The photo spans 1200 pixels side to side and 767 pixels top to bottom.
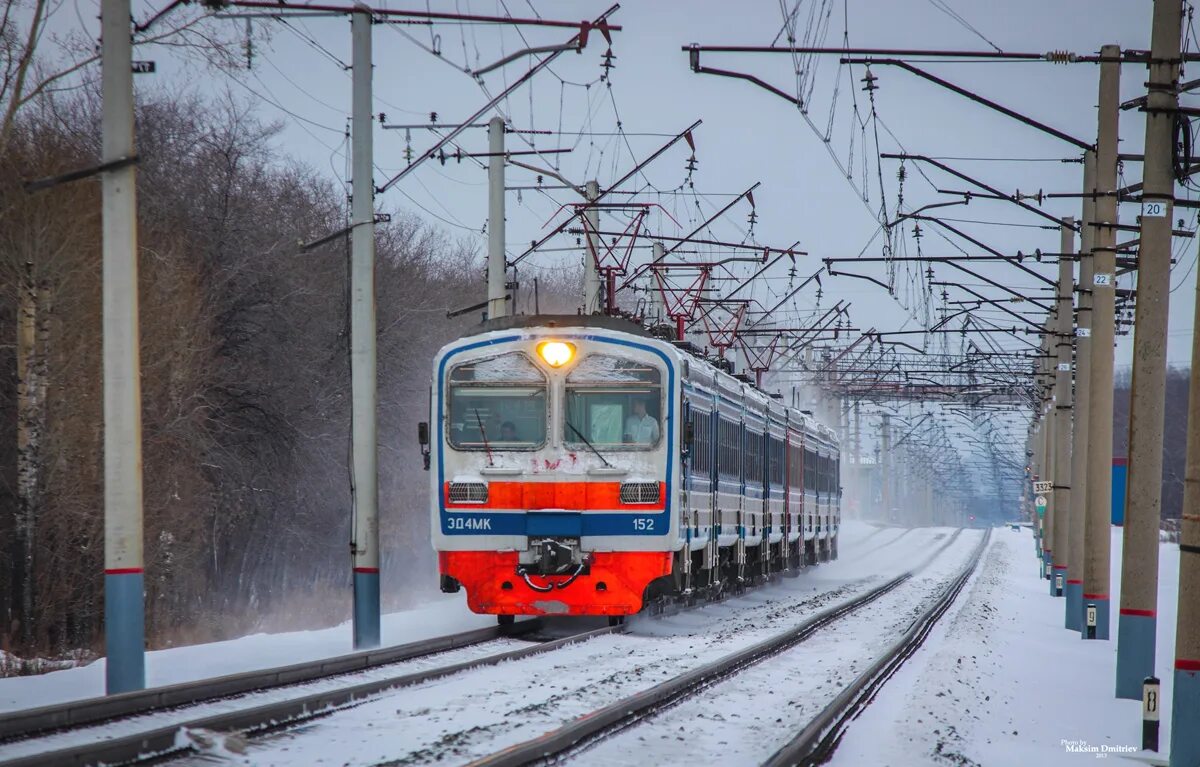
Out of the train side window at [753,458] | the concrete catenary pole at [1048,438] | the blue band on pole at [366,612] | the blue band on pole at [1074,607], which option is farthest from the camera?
the concrete catenary pole at [1048,438]

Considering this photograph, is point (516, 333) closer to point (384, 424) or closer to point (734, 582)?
point (734, 582)

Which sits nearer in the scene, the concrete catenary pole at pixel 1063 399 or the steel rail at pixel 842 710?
the steel rail at pixel 842 710

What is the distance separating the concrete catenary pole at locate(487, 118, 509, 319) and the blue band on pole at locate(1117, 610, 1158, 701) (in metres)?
11.6

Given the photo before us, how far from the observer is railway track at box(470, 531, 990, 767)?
8953mm

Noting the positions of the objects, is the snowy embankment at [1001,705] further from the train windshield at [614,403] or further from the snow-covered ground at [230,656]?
the snow-covered ground at [230,656]

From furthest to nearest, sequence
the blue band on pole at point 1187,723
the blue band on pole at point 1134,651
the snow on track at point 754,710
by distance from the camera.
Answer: the blue band on pole at point 1134,651 < the blue band on pole at point 1187,723 < the snow on track at point 754,710

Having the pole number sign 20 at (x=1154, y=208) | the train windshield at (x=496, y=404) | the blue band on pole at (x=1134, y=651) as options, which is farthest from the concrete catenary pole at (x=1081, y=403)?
the pole number sign 20 at (x=1154, y=208)

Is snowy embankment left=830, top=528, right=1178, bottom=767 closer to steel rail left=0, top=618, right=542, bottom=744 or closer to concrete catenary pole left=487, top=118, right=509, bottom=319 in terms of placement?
steel rail left=0, top=618, right=542, bottom=744

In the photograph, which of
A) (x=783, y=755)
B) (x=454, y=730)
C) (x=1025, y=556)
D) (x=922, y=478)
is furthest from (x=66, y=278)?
(x=922, y=478)

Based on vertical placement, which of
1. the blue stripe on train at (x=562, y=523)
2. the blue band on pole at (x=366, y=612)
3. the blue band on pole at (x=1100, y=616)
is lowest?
the blue band on pole at (x=1100, y=616)

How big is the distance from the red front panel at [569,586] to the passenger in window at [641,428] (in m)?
1.31

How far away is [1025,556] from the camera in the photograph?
62.2 metres

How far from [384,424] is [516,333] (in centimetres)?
2184

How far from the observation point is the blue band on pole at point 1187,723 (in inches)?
387
